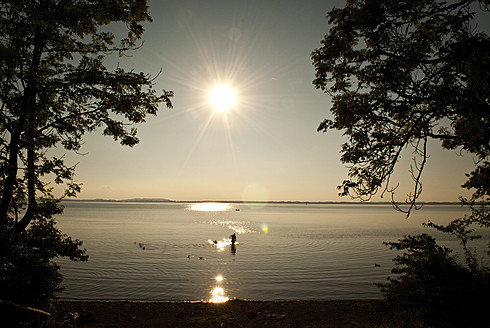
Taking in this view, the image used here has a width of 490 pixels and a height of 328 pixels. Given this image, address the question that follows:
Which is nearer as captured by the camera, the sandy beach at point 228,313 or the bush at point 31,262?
the bush at point 31,262

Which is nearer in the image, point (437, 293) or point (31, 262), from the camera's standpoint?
point (31, 262)

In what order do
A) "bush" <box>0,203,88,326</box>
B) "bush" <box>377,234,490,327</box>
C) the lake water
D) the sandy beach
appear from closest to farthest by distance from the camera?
"bush" <box>0,203,88,326</box> < "bush" <box>377,234,490,327</box> < the sandy beach < the lake water

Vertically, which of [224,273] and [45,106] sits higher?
[45,106]

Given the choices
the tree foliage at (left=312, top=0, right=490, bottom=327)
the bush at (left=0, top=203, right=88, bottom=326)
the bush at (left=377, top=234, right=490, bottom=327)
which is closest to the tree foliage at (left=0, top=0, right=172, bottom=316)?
the bush at (left=0, top=203, right=88, bottom=326)

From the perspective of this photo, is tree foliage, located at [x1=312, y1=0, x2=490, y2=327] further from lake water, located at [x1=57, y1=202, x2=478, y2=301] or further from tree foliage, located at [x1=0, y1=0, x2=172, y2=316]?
lake water, located at [x1=57, y1=202, x2=478, y2=301]

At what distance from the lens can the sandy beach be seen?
1327 cm

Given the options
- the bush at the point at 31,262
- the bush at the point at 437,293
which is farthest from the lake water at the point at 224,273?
the bush at the point at 31,262

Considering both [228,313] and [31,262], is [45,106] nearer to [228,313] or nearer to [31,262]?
[31,262]

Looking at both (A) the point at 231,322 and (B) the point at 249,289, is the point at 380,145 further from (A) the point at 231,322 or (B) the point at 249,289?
(B) the point at 249,289

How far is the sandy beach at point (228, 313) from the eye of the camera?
43.5ft

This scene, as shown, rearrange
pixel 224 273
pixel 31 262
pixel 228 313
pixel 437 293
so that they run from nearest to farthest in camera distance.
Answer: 1. pixel 31 262
2. pixel 437 293
3. pixel 228 313
4. pixel 224 273

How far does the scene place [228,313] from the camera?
1500cm

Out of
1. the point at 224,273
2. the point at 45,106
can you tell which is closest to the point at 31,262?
the point at 45,106

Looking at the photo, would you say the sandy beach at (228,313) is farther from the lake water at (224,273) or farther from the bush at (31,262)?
the bush at (31,262)
